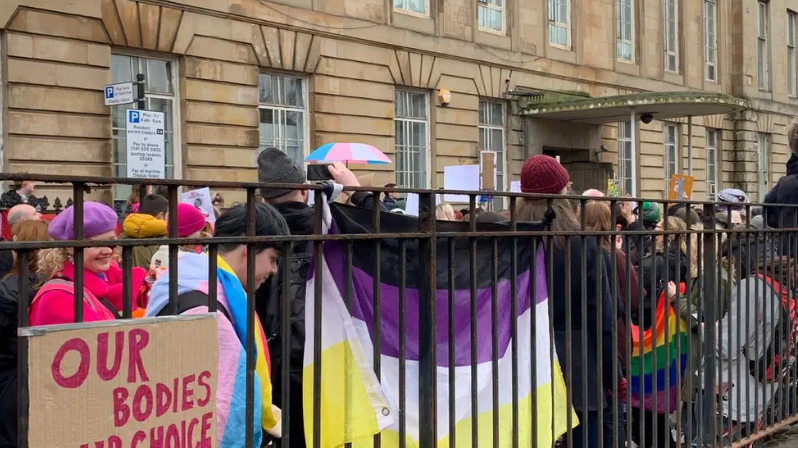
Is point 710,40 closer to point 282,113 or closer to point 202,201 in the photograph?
point 282,113

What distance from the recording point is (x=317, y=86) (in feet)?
56.0

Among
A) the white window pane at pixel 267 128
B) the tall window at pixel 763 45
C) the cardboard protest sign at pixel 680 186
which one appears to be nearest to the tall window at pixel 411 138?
the white window pane at pixel 267 128

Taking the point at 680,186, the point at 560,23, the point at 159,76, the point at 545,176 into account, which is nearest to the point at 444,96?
the point at 680,186

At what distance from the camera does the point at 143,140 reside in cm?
962

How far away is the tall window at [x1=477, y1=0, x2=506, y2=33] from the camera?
70.9 feet

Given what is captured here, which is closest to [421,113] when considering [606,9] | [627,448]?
[606,9]

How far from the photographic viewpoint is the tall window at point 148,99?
14.1 meters

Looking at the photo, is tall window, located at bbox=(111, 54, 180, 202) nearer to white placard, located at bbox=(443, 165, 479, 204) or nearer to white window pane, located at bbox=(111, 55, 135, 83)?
white window pane, located at bbox=(111, 55, 135, 83)

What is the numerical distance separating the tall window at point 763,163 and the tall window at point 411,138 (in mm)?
19547

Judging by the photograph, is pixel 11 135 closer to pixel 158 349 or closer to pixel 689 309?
pixel 689 309

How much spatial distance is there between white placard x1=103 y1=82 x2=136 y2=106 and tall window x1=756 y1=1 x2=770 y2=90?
2995 cm

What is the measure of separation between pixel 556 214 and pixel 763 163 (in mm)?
34117

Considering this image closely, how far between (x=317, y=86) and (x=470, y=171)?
3.67 meters

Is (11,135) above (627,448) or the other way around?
above
